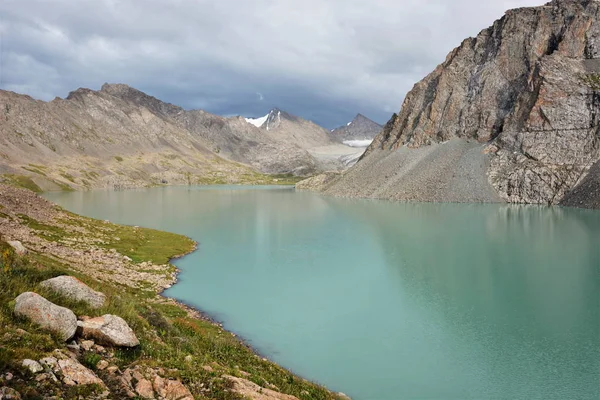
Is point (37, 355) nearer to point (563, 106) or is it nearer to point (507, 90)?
point (563, 106)

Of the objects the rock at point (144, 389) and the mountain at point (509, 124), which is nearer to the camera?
the rock at point (144, 389)

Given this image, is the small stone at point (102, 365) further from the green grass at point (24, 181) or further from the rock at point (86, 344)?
the green grass at point (24, 181)

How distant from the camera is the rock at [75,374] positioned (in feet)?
32.7

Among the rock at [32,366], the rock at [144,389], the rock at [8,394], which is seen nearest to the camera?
the rock at [8,394]

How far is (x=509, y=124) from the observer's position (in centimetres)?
15175

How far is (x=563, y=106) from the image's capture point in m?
139

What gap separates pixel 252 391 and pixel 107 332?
191 inches

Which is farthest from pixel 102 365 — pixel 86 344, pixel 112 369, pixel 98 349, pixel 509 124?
pixel 509 124

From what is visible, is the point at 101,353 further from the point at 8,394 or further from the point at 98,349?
the point at 8,394

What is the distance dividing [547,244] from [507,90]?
12614cm

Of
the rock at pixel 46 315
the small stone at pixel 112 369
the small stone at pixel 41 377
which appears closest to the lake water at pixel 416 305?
the small stone at pixel 112 369

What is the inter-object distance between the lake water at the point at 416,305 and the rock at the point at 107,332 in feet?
40.1

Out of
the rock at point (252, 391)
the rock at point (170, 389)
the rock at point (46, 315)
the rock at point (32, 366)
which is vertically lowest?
the rock at point (252, 391)

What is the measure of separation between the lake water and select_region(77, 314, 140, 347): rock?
1222 centimetres
